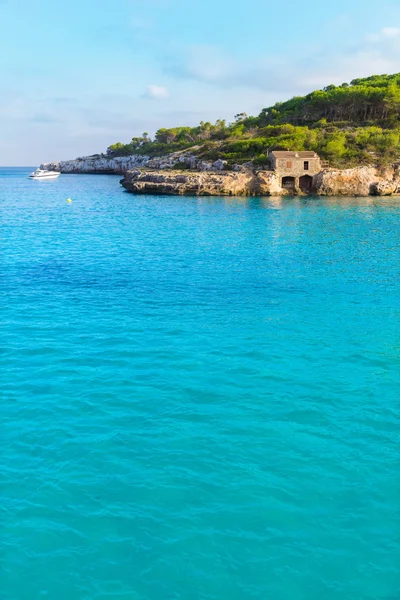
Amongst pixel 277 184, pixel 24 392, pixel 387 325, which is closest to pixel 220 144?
pixel 277 184

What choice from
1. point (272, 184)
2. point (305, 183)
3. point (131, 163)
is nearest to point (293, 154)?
point (305, 183)

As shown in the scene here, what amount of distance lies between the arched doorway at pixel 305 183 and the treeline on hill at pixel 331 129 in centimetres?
545

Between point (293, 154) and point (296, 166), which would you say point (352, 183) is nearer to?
point (296, 166)

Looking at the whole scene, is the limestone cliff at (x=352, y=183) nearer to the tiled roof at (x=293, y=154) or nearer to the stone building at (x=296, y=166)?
the stone building at (x=296, y=166)

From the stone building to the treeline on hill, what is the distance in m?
4.32

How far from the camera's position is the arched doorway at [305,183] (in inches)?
2986

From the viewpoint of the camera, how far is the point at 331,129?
90.8 metres

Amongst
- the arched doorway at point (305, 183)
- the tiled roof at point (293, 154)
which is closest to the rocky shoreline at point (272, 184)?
the arched doorway at point (305, 183)

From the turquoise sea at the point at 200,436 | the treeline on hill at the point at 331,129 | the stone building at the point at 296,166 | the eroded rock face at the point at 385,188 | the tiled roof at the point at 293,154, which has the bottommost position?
the turquoise sea at the point at 200,436

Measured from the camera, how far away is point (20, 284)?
26312mm

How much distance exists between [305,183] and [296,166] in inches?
159

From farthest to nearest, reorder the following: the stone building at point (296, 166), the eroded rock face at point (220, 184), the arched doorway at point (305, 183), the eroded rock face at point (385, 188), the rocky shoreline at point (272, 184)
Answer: the arched doorway at point (305, 183) → the eroded rock face at point (220, 184) → the eroded rock face at point (385, 188) → the rocky shoreline at point (272, 184) → the stone building at point (296, 166)

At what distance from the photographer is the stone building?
241 feet

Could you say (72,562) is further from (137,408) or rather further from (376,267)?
(376,267)
